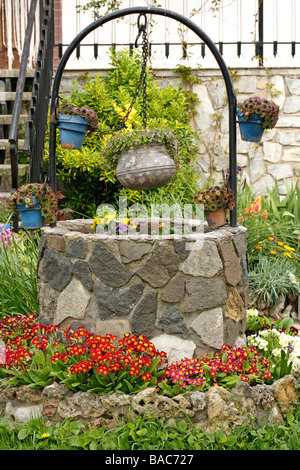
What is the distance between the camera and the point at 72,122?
306 centimetres

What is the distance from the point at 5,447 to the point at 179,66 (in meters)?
4.59

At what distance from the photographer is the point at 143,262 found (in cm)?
273

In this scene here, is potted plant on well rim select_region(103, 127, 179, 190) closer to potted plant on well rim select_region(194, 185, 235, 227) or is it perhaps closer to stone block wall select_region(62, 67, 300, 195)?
potted plant on well rim select_region(194, 185, 235, 227)

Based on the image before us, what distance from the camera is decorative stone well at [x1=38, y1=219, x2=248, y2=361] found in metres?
2.73

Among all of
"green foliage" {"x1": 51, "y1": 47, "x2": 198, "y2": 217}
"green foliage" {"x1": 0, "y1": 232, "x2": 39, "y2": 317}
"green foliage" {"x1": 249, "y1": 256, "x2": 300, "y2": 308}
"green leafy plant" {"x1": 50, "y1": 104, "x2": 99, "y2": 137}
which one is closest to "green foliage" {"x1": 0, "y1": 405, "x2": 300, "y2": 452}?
"green foliage" {"x1": 0, "y1": 232, "x2": 39, "y2": 317}

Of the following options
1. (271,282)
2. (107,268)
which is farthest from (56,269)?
(271,282)

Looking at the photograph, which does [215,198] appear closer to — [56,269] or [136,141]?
[136,141]

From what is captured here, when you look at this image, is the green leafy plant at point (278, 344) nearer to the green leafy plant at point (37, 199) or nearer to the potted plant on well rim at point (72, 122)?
the green leafy plant at point (37, 199)

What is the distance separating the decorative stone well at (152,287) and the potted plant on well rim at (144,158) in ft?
1.25

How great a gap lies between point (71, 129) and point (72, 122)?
0.14ft

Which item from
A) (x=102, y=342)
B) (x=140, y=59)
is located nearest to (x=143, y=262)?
(x=102, y=342)

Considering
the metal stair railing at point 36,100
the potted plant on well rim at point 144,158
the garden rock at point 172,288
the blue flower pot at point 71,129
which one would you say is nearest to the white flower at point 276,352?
the garden rock at point 172,288

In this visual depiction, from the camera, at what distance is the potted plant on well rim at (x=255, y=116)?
113 inches
